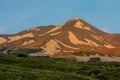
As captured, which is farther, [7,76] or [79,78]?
[79,78]

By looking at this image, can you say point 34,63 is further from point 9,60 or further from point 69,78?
point 69,78

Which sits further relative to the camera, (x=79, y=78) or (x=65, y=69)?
(x=65, y=69)

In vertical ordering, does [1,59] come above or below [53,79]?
above

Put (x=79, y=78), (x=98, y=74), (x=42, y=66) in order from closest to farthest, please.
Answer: (x=79, y=78)
(x=98, y=74)
(x=42, y=66)

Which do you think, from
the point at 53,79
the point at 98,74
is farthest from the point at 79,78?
the point at 98,74

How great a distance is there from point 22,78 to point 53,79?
4.31 meters

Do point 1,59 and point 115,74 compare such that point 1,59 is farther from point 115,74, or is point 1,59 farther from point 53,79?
point 53,79

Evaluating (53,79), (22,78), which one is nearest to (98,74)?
(53,79)

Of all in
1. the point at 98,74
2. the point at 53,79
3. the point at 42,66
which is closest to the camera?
the point at 53,79

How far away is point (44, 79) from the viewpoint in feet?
148

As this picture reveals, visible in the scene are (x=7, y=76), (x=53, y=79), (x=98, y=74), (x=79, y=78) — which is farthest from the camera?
(x=98, y=74)

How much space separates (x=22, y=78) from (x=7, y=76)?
1.57 metres

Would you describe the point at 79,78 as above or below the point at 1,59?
below

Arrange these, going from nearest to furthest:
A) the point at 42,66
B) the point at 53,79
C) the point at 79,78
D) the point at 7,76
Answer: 1. the point at 7,76
2. the point at 53,79
3. the point at 79,78
4. the point at 42,66
